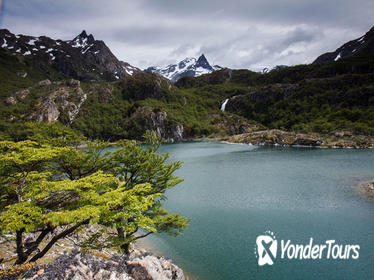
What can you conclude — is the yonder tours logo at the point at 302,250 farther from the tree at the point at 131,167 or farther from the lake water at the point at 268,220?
the tree at the point at 131,167

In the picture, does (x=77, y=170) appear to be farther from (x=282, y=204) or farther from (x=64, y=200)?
(x=282, y=204)

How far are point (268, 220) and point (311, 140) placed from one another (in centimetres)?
6774

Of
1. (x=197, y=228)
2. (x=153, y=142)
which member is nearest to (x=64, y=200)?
(x=153, y=142)

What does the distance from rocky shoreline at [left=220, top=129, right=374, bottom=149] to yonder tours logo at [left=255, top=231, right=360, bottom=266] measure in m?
65.4

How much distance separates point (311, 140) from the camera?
76438 millimetres

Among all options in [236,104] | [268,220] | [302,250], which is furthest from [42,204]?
[236,104]

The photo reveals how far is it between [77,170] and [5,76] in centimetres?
21871

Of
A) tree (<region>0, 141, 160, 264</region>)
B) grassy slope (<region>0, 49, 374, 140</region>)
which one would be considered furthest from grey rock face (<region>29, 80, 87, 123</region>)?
tree (<region>0, 141, 160, 264</region>)

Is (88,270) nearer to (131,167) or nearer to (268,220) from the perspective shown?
(131,167)

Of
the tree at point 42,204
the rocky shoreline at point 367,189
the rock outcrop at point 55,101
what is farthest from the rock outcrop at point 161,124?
the tree at point 42,204

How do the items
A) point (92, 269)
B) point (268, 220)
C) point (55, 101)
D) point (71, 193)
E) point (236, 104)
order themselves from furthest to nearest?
point (236, 104)
point (55, 101)
point (268, 220)
point (71, 193)
point (92, 269)

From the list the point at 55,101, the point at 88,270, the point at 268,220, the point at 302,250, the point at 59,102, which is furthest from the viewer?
the point at 59,102

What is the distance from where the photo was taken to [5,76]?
173m

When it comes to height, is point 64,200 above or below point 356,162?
above
